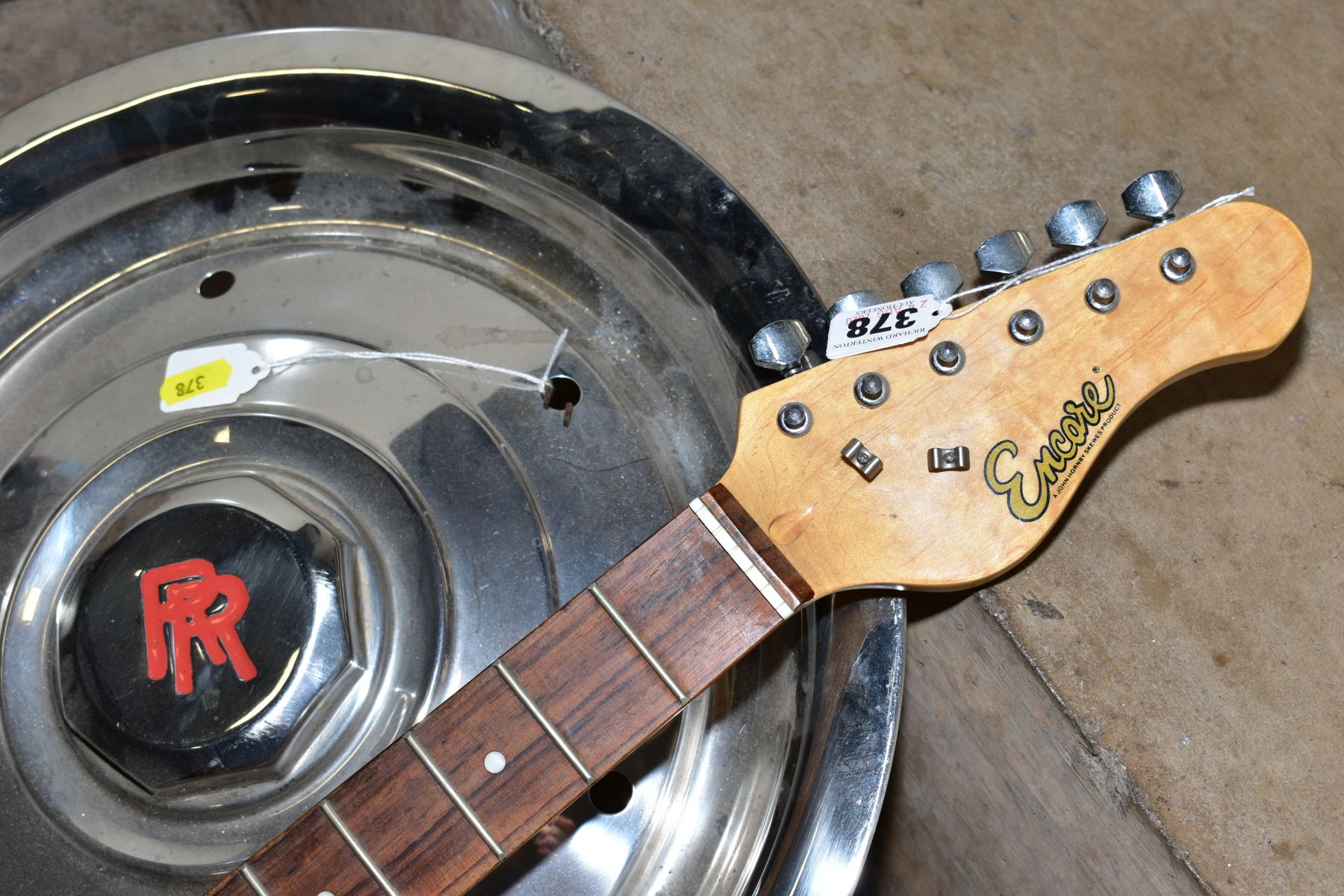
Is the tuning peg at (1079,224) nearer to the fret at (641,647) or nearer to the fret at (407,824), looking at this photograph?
the fret at (641,647)

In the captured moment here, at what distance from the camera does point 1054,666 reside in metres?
0.72

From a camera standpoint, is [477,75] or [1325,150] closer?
[477,75]

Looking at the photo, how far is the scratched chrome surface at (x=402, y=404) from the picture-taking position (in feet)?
2.11

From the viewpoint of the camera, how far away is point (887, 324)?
60 cm

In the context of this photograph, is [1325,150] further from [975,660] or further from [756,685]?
[756,685]

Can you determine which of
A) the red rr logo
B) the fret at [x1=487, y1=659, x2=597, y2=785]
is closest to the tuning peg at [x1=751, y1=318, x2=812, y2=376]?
the fret at [x1=487, y1=659, x2=597, y2=785]

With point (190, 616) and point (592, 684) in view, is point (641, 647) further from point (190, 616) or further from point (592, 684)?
point (190, 616)

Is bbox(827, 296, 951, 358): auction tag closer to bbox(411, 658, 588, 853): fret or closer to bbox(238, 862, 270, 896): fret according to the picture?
bbox(411, 658, 588, 853): fret

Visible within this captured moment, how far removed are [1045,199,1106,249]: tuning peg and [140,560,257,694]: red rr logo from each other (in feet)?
1.64

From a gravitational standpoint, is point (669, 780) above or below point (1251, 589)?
above

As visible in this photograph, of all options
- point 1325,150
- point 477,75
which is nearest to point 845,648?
point 477,75

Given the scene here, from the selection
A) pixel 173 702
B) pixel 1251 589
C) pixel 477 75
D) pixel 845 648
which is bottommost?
pixel 1251 589

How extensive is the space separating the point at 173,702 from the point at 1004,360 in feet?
1.63

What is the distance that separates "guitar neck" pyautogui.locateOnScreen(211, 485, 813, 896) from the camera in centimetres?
57
